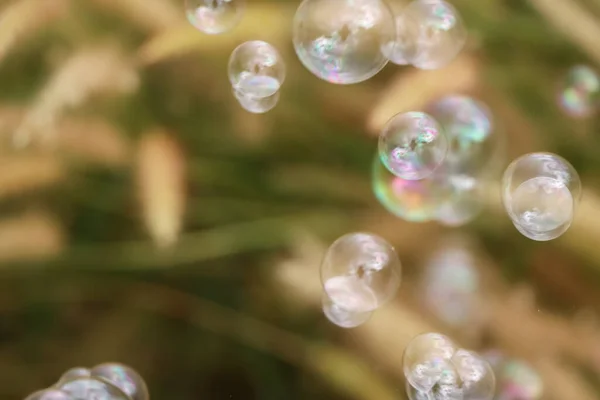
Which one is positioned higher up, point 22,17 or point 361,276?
point 22,17

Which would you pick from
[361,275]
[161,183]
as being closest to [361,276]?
[361,275]

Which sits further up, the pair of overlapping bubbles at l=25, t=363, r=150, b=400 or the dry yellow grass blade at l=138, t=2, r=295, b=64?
the dry yellow grass blade at l=138, t=2, r=295, b=64

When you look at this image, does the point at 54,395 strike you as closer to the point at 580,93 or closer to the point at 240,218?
the point at 240,218

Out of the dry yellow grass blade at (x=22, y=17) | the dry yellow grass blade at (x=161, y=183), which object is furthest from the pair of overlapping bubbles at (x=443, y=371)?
the dry yellow grass blade at (x=22, y=17)

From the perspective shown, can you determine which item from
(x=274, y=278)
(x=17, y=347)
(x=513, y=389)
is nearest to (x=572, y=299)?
(x=513, y=389)

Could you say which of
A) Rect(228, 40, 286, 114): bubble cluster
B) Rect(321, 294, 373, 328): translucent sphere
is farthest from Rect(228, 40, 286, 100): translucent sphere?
Rect(321, 294, 373, 328): translucent sphere

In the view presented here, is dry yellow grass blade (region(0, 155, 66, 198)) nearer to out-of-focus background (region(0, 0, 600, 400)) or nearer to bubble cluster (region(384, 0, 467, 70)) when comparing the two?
out-of-focus background (region(0, 0, 600, 400))
